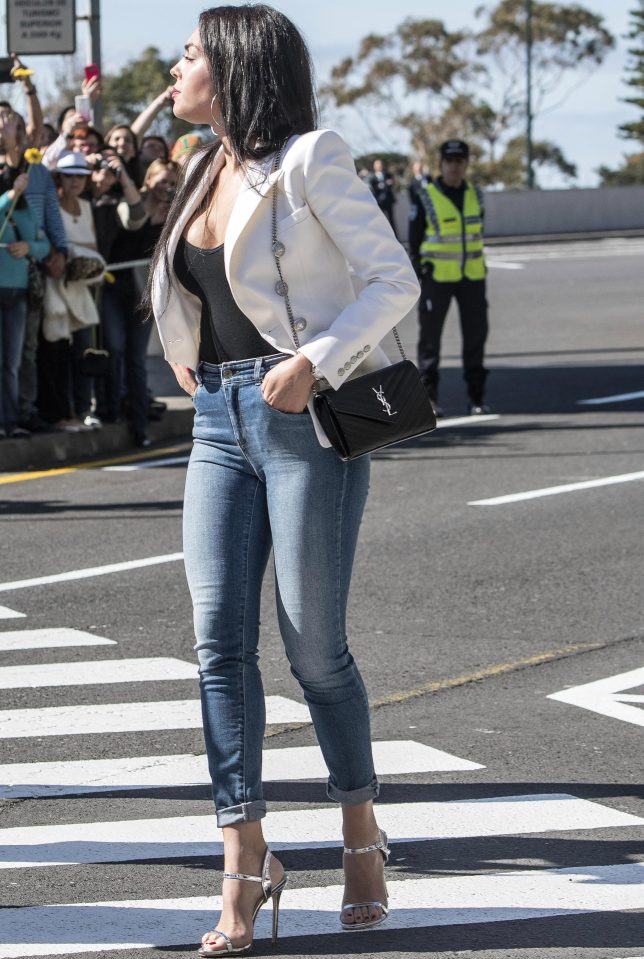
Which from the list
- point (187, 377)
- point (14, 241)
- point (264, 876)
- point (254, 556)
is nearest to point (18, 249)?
point (14, 241)

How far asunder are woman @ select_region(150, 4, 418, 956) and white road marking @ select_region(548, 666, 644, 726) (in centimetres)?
183

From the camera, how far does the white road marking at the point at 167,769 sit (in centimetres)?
484

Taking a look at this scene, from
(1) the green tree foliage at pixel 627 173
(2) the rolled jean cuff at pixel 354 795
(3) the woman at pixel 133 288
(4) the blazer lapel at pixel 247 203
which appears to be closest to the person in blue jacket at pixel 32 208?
(3) the woman at pixel 133 288

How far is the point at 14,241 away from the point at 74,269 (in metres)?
0.54

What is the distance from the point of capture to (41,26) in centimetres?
1259

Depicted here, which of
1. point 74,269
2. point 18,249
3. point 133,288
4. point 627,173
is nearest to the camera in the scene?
point 18,249

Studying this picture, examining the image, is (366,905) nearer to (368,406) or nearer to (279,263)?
(368,406)

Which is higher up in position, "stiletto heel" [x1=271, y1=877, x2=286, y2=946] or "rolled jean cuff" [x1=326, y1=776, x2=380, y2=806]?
"rolled jean cuff" [x1=326, y1=776, x2=380, y2=806]

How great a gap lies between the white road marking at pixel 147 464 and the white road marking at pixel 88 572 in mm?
2633

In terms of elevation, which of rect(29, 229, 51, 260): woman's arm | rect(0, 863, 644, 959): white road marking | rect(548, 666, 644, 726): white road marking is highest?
rect(29, 229, 51, 260): woman's arm

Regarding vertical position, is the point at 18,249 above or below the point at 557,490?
above

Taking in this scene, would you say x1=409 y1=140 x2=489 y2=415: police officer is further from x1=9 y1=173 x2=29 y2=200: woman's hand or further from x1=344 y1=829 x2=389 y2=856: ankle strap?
x1=344 y1=829 x2=389 y2=856: ankle strap

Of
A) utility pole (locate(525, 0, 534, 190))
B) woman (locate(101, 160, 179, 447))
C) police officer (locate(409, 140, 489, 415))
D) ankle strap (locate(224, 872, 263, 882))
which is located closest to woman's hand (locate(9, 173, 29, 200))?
woman (locate(101, 160, 179, 447))

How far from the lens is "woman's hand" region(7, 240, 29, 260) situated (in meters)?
10.2
